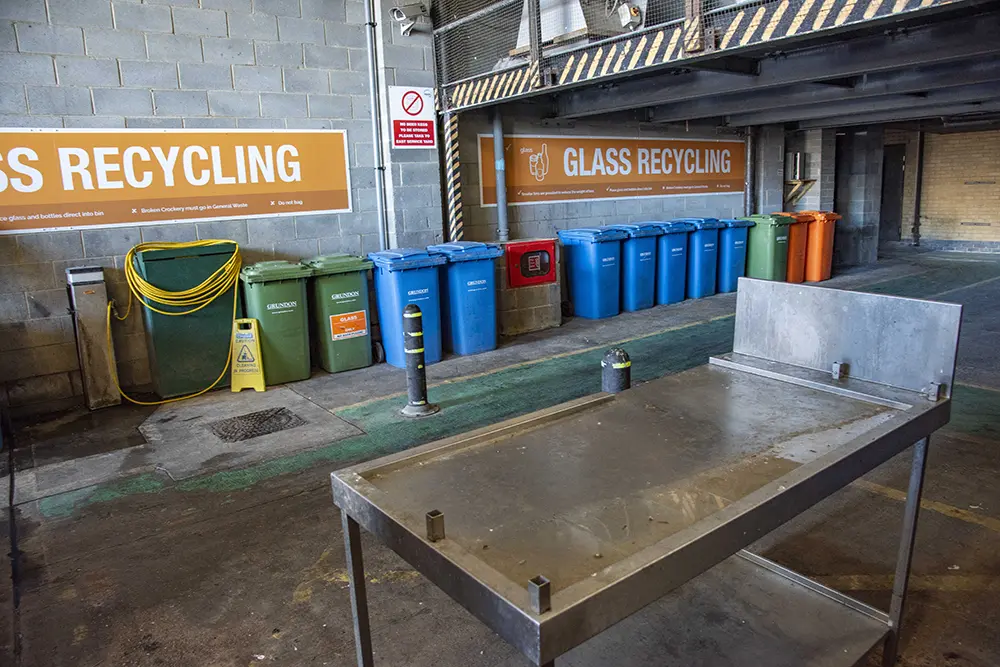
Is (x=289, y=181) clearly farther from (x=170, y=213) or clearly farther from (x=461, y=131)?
(x=461, y=131)

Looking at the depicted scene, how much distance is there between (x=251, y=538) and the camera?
11.7 ft

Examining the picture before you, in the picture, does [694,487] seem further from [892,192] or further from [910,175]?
[892,192]

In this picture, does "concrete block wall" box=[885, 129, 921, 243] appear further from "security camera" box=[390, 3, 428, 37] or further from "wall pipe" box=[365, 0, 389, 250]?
"wall pipe" box=[365, 0, 389, 250]

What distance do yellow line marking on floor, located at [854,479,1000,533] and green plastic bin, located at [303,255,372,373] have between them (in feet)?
15.0

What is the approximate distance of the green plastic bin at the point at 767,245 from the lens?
10.5 m

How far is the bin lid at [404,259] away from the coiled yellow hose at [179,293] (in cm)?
133

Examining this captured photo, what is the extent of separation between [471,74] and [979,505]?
6.09m

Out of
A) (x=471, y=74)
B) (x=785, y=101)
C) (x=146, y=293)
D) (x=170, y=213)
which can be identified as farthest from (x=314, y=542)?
(x=785, y=101)

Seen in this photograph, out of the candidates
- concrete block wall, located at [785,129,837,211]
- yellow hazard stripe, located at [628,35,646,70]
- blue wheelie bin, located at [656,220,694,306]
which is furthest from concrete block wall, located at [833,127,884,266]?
yellow hazard stripe, located at [628,35,646,70]

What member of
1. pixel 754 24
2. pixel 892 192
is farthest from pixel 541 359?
pixel 892 192

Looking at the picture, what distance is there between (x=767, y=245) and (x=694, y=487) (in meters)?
9.62

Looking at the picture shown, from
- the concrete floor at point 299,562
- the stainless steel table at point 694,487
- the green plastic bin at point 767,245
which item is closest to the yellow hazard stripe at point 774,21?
the stainless steel table at point 694,487

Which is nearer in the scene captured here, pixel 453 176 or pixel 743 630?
pixel 743 630

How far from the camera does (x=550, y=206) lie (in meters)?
9.22
